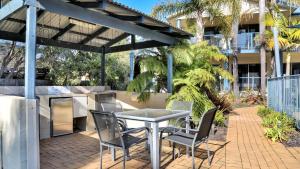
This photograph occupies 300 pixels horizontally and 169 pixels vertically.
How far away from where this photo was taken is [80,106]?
25.3 feet

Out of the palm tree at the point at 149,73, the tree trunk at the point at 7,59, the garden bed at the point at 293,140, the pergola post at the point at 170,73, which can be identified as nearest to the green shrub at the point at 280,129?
the garden bed at the point at 293,140

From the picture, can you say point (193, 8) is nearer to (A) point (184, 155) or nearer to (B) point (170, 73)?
(B) point (170, 73)

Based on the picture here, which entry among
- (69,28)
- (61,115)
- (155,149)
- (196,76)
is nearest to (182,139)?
(155,149)

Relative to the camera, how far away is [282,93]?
9.17 metres

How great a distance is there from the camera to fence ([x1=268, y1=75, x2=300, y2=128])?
25.0 ft

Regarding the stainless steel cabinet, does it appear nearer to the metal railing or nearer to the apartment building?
the apartment building

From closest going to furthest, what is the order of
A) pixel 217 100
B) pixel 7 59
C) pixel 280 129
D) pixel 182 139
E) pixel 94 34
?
pixel 182 139 → pixel 280 129 → pixel 94 34 → pixel 217 100 → pixel 7 59

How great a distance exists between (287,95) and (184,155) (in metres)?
5.00

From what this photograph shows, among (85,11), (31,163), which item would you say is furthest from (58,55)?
(31,163)

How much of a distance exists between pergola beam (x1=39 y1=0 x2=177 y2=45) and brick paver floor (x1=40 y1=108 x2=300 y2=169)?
266cm

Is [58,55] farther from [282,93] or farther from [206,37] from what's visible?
[282,93]

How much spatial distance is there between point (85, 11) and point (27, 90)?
1908mm

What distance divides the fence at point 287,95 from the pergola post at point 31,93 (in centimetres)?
666

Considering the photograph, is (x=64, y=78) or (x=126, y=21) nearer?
(x=126, y=21)
